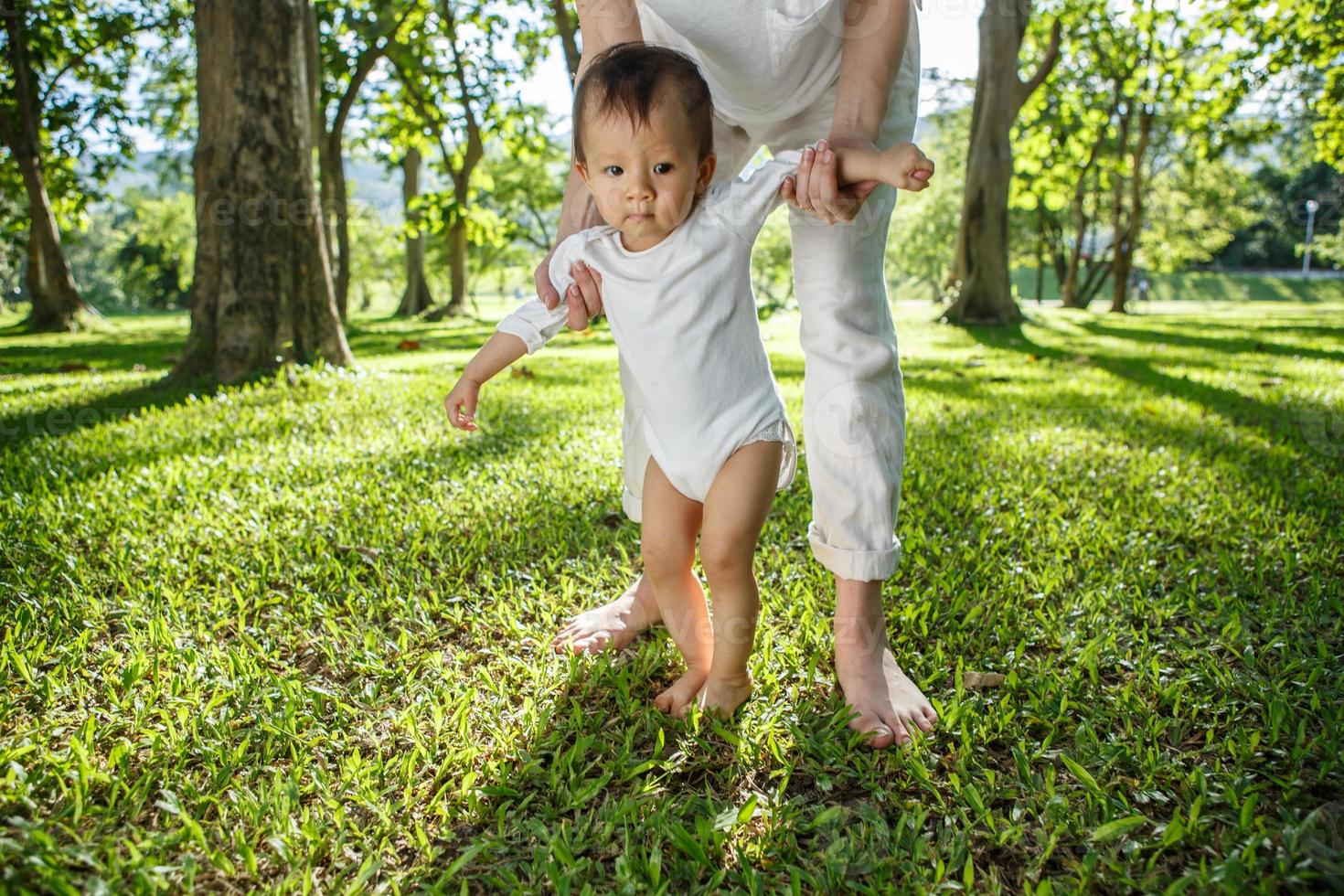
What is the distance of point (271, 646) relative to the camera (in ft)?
6.91

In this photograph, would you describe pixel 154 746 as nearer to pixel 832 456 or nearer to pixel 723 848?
pixel 723 848

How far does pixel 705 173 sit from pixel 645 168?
7.3 inches

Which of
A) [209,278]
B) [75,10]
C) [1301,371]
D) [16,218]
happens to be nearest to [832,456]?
[209,278]

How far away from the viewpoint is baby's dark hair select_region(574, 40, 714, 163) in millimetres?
1613

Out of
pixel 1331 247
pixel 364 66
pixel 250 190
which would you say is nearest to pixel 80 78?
pixel 364 66

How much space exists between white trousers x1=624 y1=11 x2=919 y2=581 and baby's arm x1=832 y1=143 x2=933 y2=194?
1.17ft

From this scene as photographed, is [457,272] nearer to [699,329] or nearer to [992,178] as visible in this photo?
[992,178]

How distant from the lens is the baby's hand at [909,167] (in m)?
1.33

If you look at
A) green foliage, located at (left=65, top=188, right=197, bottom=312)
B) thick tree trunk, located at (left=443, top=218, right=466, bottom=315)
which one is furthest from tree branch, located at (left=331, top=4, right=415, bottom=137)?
green foliage, located at (left=65, top=188, right=197, bottom=312)

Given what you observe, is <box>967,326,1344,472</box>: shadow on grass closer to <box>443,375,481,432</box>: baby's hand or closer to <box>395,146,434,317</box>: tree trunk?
<box>443,375,481,432</box>: baby's hand

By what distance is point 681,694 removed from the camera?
1.87m

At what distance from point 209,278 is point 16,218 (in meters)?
16.3

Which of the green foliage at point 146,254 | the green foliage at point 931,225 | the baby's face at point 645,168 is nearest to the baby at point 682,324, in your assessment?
the baby's face at point 645,168

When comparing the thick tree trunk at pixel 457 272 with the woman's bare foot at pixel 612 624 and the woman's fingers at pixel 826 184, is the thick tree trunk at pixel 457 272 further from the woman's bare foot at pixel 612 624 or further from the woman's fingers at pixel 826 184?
the woman's fingers at pixel 826 184
